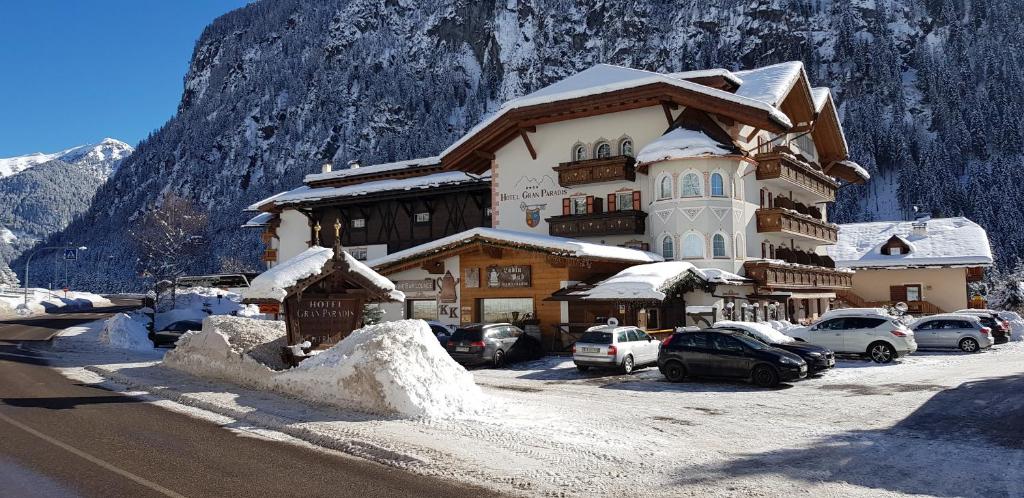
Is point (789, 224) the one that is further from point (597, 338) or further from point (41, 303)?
point (41, 303)

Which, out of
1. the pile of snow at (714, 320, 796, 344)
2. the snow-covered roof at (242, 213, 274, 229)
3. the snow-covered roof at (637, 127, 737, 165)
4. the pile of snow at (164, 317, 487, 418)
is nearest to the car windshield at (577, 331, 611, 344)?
the pile of snow at (714, 320, 796, 344)

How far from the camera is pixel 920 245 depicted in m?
50.5

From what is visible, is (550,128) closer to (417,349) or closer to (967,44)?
(417,349)

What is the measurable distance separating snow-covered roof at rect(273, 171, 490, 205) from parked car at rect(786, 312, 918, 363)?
22882 millimetres

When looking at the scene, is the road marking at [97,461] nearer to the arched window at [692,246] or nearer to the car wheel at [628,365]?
the car wheel at [628,365]

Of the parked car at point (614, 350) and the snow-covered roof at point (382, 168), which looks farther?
the snow-covered roof at point (382, 168)

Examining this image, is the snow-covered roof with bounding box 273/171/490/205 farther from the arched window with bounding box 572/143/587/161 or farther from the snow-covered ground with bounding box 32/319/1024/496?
the snow-covered ground with bounding box 32/319/1024/496

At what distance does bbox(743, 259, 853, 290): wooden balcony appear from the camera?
112 ft

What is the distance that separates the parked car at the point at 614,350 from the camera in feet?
70.5

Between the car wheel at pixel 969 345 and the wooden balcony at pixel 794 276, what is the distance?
8.74 m

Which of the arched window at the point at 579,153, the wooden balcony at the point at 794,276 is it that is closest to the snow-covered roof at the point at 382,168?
the arched window at the point at 579,153

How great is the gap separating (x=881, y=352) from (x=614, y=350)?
9.80m

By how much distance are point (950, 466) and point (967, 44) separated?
144 m

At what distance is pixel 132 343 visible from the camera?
31453 millimetres
